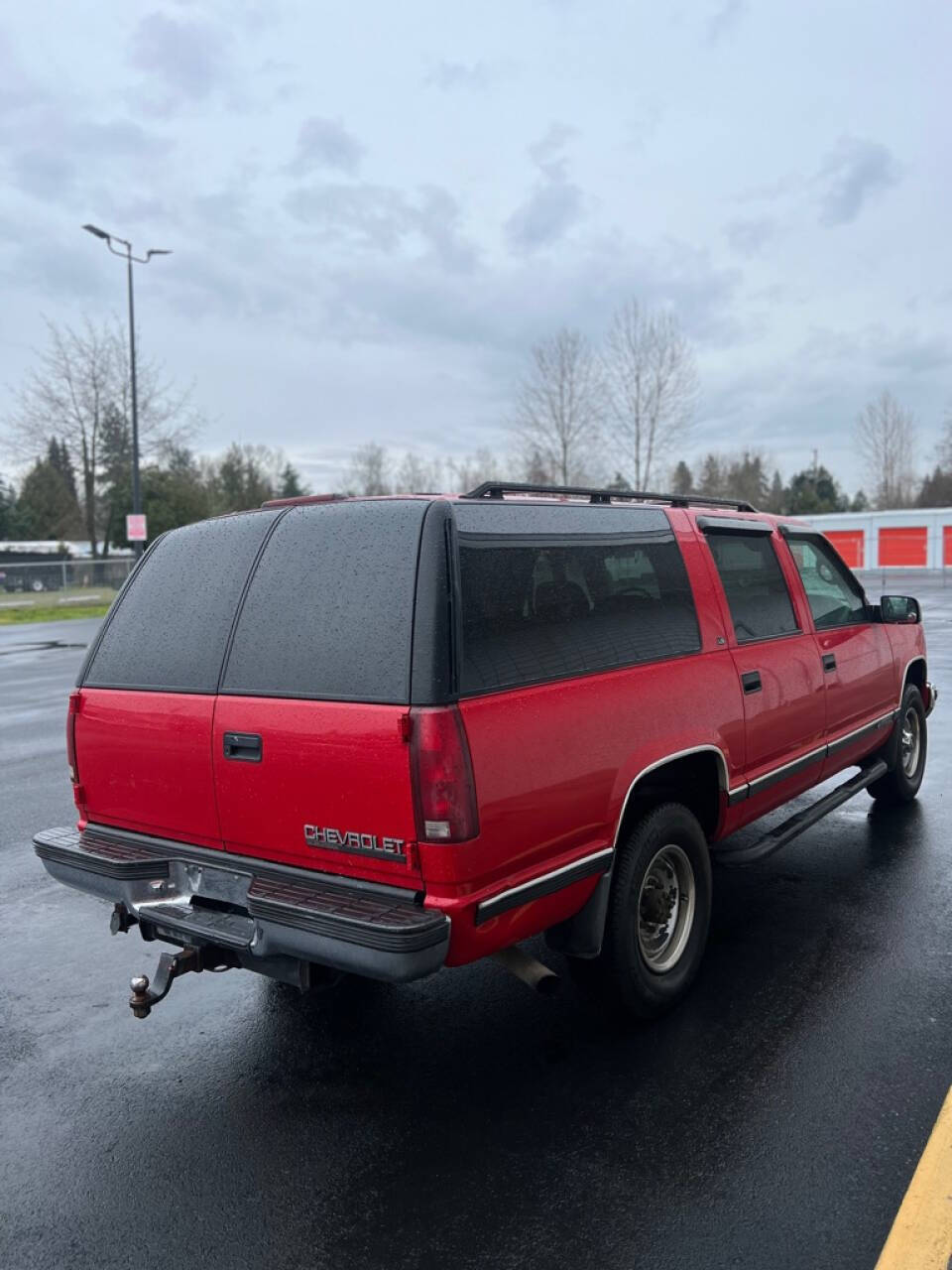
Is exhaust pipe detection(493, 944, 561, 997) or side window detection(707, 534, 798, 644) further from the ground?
side window detection(707, 534, 798, 644)

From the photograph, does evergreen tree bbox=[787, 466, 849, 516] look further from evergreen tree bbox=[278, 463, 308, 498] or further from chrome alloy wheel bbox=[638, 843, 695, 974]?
chrome alloy wheel bbox=[638, 843, 695, 974]

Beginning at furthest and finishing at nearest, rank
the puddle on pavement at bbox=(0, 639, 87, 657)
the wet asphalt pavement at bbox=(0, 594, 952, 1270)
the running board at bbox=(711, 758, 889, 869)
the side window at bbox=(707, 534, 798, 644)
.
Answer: the puddle on pavement at bbox=(0, 639, 87, 657) < the side window at bbox=(707, 534, 798, 644) < the running board at bbox=(711, 758, 889, 869) < the wet asphalt pavement at bbox=(0, 594, 952, 1270)

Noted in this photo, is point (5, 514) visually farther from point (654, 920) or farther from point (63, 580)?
point (654, 920)

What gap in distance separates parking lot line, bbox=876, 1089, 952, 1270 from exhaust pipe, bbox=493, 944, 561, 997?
1.15 metres

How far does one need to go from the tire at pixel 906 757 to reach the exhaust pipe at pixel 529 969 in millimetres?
3863

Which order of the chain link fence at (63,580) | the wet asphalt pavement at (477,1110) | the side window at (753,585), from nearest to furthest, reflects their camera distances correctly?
the wet asphalt pavement at (477,1110) < the side window at (753,585) < the chain link fence at (63,580)

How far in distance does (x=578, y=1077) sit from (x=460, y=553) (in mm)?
1840

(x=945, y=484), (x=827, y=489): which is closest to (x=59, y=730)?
(x=945, y=484)

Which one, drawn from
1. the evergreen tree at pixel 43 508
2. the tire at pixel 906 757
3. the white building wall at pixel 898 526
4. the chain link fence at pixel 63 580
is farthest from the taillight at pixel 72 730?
the evergreen tree at pixel 43 508

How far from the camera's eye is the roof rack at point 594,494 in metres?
3.52

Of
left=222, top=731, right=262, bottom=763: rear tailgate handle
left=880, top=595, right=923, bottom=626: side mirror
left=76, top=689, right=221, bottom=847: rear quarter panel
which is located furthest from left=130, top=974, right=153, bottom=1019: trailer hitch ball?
left=880, top=595, right=923, bottom=626: side mirror

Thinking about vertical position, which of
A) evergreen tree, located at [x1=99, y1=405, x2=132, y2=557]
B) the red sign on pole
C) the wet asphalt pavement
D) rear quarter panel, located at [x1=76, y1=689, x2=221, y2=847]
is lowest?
the wet asphalt pavement

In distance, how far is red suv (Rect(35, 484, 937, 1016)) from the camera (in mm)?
2865

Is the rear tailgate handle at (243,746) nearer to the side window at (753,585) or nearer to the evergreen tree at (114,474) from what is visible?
the side window at (753,585)
